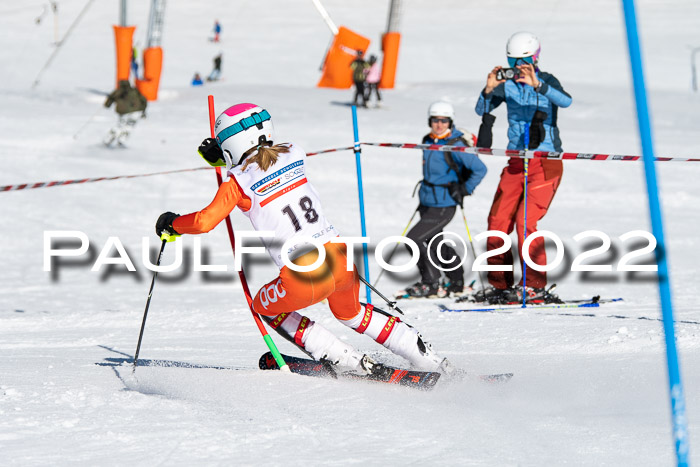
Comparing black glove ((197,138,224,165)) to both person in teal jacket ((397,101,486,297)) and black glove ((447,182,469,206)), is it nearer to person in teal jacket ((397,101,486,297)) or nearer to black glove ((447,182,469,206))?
person in teal jacket ((397,101,486,297))

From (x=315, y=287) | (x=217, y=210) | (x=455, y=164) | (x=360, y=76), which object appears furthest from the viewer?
(x=360, y=76)

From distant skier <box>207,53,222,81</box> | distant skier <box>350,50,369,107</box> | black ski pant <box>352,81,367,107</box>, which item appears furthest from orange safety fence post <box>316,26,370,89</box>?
distant skier <box>207,53,222,81</box>

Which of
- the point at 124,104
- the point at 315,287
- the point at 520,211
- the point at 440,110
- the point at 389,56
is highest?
the point at 389,56

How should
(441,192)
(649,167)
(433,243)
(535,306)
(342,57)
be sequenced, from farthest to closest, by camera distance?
(342,57)
(433,243)
(441,192)
(535,306)
(649,167)

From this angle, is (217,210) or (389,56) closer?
(217,210)

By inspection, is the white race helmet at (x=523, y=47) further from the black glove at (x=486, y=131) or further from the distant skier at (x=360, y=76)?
the distant skier at (x=360, y=76)

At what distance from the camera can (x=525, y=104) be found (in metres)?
7.18

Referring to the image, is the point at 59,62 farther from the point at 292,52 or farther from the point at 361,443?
the point at 361,443

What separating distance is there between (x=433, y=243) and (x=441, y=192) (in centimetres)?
49

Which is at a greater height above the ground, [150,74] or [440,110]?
[150,74]

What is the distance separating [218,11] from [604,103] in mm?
31174

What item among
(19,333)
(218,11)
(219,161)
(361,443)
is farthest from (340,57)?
(218,11)

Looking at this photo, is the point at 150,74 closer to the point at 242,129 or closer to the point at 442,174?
the point at 442,174

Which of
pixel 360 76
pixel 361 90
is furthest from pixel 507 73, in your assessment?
pixel 361 90
